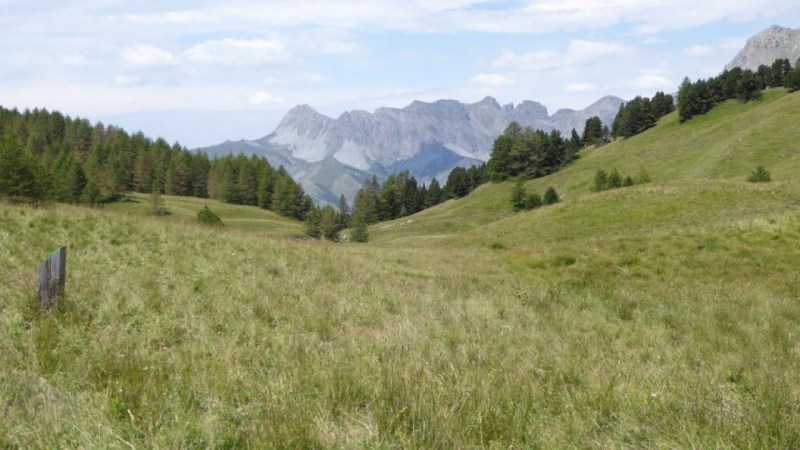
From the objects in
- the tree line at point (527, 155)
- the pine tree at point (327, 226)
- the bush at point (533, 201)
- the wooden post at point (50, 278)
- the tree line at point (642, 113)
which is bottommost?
the pine tree at point (327, 226)

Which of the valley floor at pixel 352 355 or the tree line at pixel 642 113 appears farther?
the tree line at pixel 642 113

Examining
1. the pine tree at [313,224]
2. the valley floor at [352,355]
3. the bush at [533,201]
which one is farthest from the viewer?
the pine tree at [313,224]

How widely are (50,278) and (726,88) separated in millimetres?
128799

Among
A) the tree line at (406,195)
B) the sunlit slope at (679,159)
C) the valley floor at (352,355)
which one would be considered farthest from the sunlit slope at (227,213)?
the valley floor at (352,355)

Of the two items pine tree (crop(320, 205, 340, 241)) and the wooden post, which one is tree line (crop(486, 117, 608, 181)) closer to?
pine tree (crop(320, 205, 340, 241))

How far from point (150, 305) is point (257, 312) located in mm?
1700

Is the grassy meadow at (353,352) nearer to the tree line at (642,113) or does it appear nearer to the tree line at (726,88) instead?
the tree line at (726,88)

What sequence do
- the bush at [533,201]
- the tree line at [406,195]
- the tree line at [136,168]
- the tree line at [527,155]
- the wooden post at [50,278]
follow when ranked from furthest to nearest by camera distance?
the tree line at [406,195] → the tree line at [136,168] → the tree line at [527,155] → the bush at [533,201] → the wooden post at [50,278]

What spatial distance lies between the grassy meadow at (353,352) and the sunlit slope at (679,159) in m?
33.1

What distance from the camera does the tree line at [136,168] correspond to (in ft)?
378

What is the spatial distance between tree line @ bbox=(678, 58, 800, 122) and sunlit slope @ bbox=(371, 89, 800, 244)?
2359 millimetres

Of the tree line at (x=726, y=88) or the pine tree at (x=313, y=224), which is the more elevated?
the tree line at (x=726, y=88)

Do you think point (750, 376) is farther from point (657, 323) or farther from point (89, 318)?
point (89, 318)

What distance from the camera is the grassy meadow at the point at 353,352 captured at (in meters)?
3.83
